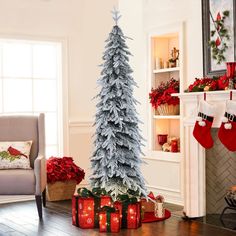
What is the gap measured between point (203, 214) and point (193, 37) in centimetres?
192

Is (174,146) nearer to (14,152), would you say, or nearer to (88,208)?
(88,208)

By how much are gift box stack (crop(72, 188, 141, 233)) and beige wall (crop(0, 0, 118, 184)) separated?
6.87ft

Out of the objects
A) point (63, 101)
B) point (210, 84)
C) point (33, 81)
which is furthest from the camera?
point (63, 101)

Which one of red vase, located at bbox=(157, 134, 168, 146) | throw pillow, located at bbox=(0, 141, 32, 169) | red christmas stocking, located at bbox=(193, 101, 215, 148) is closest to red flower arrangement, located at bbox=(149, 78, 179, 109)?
red vase, located at bbox=(157, 134, 168, 146)

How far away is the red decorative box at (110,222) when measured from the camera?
16.3 feet

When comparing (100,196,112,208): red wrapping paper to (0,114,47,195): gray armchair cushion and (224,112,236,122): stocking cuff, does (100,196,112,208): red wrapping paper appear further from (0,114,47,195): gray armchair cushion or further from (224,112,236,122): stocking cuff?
(224,112,236,122): stocking cuff

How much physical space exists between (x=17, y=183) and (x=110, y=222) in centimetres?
115

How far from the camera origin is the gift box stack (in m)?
5.04

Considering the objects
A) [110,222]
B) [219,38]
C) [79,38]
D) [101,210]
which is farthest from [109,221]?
[79,38]

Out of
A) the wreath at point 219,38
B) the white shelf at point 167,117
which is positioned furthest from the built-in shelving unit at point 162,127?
the wreath at point 219,38

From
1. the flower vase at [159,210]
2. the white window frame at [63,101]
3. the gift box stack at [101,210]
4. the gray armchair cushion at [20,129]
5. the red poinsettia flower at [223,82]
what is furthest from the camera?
the white window frame at [63,101]

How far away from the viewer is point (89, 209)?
5152mm

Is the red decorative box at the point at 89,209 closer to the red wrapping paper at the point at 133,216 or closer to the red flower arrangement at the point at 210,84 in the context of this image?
the red wrapping paper at the point at 133,216

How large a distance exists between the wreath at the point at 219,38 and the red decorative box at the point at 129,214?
1741 millimetres
